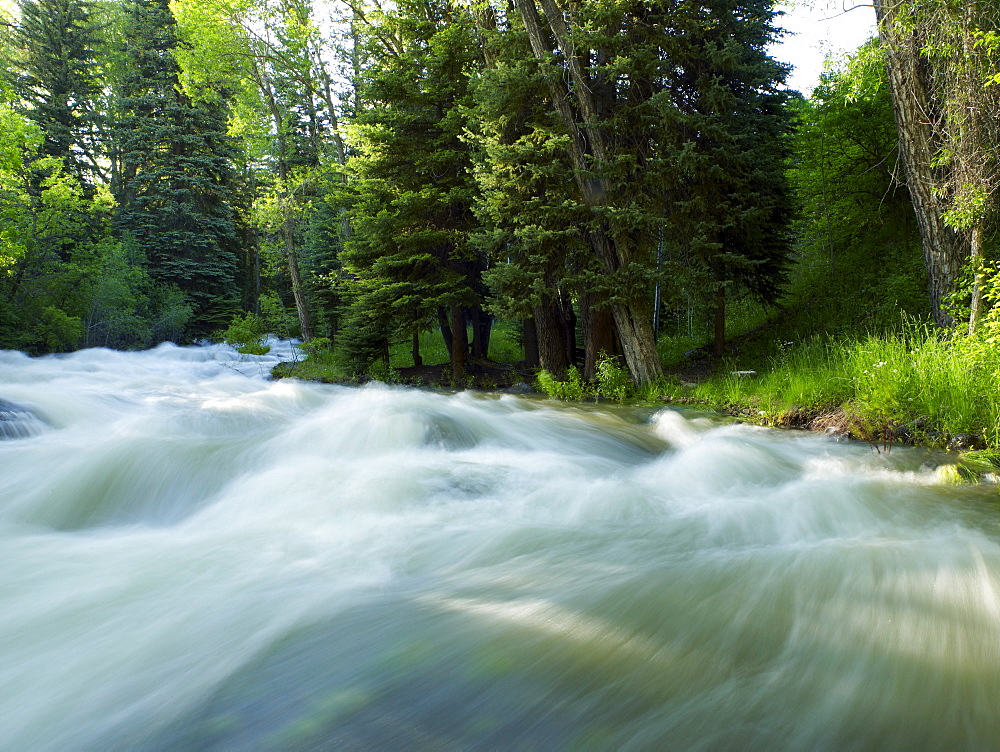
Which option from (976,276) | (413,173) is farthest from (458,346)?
(976,276)

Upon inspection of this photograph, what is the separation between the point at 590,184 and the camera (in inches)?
407

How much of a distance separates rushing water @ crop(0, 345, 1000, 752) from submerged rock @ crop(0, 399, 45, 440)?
835 millimetres

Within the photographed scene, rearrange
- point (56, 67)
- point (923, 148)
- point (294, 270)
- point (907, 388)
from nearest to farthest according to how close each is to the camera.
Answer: point (907, 388)
point (923, 148)
point (294, 270)
point (56, 67)

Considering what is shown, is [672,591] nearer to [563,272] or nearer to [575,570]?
[575,570]

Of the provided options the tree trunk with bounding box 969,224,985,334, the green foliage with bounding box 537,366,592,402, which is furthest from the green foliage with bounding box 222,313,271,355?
the tree trunk with bounding box 969,224,985,334

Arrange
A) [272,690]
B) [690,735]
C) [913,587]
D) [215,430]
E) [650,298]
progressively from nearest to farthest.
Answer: [690,735] → [272,690] → [913,587] → [215,430] → [650,298]

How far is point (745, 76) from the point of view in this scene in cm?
1070

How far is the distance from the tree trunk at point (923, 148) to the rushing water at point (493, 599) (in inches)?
144

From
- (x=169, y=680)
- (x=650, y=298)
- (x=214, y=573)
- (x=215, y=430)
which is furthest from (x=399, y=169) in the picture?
(x=169, y=680)

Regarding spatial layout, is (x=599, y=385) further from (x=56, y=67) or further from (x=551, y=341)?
(x=56, y=67)

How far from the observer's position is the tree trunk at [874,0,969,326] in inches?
300

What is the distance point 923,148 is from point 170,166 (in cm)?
2754

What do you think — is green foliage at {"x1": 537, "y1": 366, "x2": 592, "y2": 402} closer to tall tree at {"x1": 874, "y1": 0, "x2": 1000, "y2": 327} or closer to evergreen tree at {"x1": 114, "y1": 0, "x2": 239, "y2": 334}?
tall tree at {"x1": 874, "y1": 0, "x2": 1000, "y2": 327}

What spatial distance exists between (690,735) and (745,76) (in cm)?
1159
